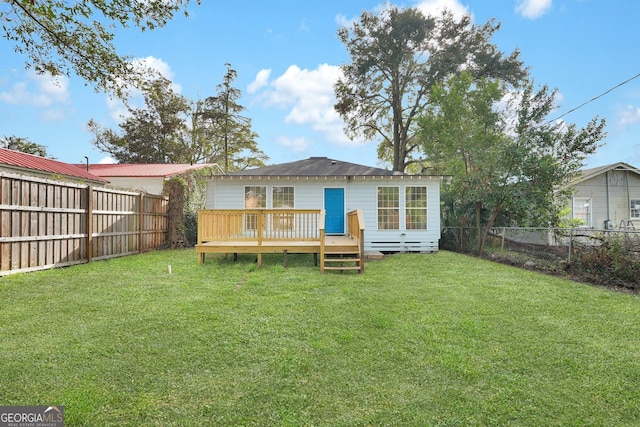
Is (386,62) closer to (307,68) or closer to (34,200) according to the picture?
(307,68)

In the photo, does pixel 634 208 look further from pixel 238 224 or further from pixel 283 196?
pixel 238 224

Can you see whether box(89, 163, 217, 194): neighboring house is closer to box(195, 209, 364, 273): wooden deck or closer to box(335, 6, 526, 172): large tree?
box(195, 209, 364, 273): wooden deck

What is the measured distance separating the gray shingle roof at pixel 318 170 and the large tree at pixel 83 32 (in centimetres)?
566

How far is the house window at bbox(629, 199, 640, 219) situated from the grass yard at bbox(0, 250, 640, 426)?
1329 centimetres

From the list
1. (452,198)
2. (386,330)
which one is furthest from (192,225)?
(386,330)

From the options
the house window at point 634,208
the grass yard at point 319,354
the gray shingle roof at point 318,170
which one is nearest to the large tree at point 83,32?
the grass yard at point 319,354

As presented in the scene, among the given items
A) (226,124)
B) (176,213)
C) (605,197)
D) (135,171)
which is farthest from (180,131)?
(605,197)

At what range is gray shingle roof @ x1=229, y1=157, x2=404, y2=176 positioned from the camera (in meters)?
11.3

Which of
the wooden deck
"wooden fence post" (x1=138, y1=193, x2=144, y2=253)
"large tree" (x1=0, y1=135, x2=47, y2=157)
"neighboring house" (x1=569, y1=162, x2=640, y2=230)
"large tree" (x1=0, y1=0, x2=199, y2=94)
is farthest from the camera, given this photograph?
"large tree" (x1=0, y1=135, x2=47, y2=157)

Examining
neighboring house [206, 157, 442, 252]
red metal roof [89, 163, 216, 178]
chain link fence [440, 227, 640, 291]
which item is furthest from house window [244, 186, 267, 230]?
chain link fence [440, 227, 640, 291]

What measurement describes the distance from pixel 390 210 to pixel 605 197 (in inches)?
425

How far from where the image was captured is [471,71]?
19.6 m

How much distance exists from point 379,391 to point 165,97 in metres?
29.8

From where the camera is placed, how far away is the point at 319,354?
119 inches
